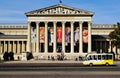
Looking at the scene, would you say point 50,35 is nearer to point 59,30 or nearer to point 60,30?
point 59,30

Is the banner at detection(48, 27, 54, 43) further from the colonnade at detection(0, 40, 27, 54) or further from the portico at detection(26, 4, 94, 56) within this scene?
the colonnade at detection(0, 40, 27, 54)

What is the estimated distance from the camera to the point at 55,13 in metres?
135

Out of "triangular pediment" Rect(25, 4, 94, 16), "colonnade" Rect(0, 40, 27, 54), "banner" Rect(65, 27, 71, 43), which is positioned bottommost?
"colonnade" Rect(0, 40, 27, 54)

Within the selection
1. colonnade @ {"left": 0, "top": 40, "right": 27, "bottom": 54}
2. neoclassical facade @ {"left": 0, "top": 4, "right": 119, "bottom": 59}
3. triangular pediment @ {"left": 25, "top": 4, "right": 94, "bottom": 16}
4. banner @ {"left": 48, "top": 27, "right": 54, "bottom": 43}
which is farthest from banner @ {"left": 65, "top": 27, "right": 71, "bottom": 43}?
colonnade @ {"left": 0, "top": 40, "right": 27, "bottom": 54}

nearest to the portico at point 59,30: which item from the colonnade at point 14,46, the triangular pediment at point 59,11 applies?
the triangular pediment at point 59,11

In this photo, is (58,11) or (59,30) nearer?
(59,30)

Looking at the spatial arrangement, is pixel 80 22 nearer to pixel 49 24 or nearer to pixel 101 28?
pixel 49 24

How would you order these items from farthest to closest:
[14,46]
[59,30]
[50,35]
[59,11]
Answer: [14,46] → [59,11] → [59,30] → [50,35]

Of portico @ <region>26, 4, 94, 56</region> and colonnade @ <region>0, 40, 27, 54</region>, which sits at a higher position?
portico @ <region>26, 4, 94, 56</region>

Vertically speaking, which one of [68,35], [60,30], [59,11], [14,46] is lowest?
[14,46]

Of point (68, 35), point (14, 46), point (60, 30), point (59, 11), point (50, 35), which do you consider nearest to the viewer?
point (68, 35)

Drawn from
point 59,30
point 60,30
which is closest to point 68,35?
point 60,30

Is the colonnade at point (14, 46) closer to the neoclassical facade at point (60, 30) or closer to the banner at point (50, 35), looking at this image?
the neoclassical facade at point (60, 30)

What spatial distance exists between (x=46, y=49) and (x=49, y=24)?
10117mm
